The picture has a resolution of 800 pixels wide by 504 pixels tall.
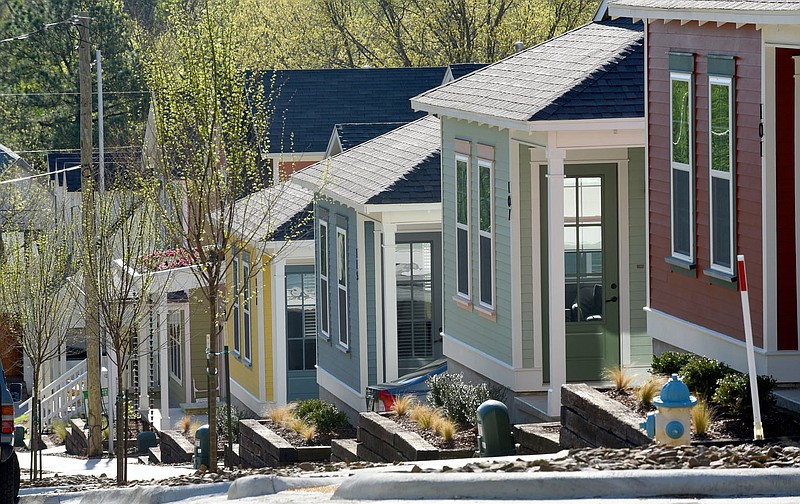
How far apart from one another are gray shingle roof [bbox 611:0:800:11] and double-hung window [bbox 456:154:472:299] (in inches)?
144

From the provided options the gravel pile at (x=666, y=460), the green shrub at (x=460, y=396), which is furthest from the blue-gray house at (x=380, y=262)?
the gravel pile at (x=666, y=460)

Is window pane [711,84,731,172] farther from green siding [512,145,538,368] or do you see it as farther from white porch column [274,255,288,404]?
white porch column [274,255,288,404]

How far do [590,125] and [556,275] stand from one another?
5.18 ft

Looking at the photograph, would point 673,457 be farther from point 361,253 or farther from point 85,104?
point 85,104

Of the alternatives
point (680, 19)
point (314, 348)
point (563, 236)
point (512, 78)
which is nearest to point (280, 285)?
point (314, 348)

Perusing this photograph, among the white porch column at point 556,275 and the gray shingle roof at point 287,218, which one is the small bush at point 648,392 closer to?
the white porch column at point 556,275

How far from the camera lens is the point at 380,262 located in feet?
65.1

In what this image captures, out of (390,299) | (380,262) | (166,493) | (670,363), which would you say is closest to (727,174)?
(670,363)

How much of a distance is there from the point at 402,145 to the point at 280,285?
362 centimetres

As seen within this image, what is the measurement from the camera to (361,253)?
789 inches

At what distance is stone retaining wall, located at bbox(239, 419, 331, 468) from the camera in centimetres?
1716

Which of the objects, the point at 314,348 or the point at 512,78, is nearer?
the point at 512,78

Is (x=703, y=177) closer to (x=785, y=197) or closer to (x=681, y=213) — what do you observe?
(x=681, y=213)

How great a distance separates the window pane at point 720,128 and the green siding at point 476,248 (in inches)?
139
